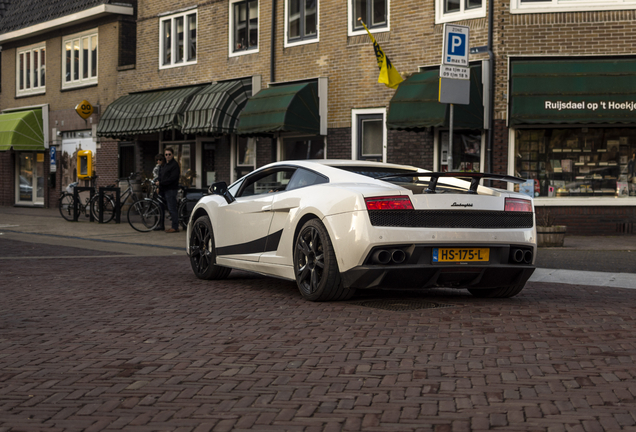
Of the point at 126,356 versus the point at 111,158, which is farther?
the point at 111,158

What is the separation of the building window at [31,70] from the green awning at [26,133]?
45.4 inches

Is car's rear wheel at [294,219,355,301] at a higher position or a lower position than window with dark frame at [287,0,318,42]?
lower

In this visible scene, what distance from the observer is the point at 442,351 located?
5.37 m

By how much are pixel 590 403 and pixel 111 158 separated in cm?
2501

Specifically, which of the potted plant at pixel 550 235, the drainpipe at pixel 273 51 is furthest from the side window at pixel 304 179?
the drainpipe at pixel 273 51

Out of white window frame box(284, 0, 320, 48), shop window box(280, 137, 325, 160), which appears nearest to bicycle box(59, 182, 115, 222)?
shop window box(280, 137, 325, 160)

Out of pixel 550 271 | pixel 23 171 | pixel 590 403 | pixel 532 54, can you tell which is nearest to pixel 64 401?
pixel 590 403

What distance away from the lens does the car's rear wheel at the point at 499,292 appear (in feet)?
25.9

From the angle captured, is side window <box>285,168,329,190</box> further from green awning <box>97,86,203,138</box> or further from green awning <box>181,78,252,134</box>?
green awning <box>97,86,203,138</box>

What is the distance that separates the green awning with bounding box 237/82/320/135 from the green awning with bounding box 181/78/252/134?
0.77 meters

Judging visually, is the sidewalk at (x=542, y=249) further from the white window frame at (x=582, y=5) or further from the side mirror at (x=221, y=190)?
the white window frame at (x=582, y=5)

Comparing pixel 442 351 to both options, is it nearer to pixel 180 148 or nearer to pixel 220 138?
pixel 220 138

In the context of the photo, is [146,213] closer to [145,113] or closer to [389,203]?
[145,113]

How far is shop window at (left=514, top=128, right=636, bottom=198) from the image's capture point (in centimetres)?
1717
